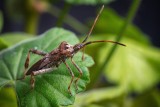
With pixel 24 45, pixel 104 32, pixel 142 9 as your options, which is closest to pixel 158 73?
pixel 104 32

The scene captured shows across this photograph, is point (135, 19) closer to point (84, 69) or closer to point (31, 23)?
point (31, 23)

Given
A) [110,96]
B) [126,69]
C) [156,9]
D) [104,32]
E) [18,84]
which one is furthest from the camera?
[156,9]

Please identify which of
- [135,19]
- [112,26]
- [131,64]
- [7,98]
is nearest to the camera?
[7,98]

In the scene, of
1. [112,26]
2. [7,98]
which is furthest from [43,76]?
[112,26]

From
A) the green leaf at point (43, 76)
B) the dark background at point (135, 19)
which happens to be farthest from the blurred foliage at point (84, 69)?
the dark background at point (135, 19)

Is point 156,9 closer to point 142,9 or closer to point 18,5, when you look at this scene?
point 142,9
